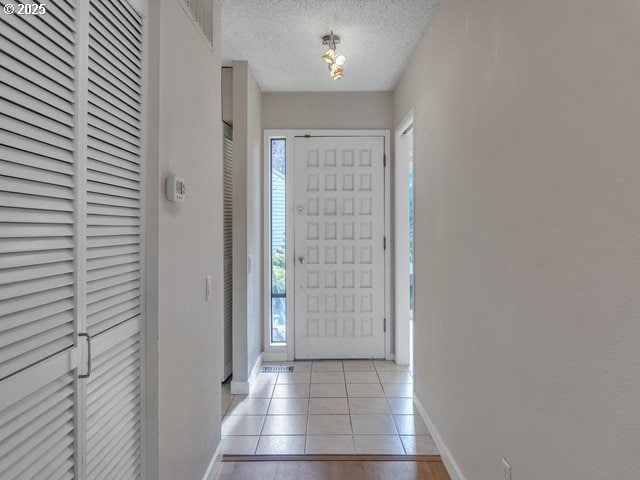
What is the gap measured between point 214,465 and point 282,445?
46cm

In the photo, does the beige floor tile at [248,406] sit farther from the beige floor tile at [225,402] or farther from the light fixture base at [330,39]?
the light fixture base at [330,39]

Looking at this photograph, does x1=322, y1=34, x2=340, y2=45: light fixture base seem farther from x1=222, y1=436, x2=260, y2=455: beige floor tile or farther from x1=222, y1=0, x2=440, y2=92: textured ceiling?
x1=222, y1=436, x2=260, y2=455: beige floor tile

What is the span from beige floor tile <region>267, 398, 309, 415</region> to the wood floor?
1.96 ft

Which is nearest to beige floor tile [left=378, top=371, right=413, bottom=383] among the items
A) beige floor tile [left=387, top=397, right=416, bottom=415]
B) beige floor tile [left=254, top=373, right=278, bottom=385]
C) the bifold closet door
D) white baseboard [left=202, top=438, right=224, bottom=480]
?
beige floor tile [left=387, top=397, right=416, bottom=415]

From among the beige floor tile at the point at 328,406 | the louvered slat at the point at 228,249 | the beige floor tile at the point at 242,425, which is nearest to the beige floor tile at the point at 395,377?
the beige floor tile at the point at 328,406

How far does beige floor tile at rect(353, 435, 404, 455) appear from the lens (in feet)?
8.10

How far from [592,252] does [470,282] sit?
933mm

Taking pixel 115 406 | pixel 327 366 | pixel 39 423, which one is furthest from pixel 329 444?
pixel 39 423

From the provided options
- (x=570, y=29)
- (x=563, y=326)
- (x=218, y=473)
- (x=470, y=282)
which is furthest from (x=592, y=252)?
(x=218, y=473)

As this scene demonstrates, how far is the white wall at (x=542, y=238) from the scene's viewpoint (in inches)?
38.3

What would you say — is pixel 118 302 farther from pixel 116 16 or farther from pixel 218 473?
pixel 218 473

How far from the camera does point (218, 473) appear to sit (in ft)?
7.42

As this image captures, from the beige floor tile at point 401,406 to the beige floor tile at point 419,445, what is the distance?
1.22 ft

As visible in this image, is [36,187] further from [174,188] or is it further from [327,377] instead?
[327,377]
